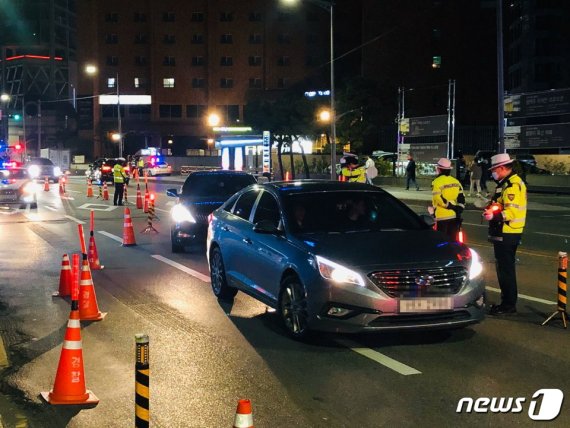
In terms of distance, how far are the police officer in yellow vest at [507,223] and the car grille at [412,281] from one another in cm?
181

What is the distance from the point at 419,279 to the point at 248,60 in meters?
81.8

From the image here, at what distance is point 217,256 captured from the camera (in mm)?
10086

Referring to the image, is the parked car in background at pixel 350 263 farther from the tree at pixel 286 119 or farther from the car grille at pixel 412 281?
the tree at pixel 286 119

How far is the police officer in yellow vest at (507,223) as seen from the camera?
28.4ft

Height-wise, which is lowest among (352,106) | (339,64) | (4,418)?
(4,418)

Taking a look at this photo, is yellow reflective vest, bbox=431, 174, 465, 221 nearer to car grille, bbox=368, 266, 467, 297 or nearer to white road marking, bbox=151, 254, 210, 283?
A: white road marking, bbox=151, 254, 210, 283

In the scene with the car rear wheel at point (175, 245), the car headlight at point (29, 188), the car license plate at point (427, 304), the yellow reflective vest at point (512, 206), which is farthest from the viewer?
the car headlight at point (29, 188)

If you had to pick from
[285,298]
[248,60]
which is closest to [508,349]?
[285,298]

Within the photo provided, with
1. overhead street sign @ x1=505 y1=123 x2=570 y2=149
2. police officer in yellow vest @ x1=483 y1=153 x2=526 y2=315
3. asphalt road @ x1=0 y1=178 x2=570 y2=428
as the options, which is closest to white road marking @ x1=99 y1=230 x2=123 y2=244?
asphalt road @ x1=0 y1=178 x2=570 y2=428

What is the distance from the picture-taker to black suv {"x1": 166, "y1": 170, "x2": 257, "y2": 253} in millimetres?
14367

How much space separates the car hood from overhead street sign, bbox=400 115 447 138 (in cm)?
3248

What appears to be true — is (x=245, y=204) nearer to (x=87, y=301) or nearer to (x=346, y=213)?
(x=346, y=213)

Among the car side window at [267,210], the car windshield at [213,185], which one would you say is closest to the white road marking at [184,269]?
the car windshield at [213,185]

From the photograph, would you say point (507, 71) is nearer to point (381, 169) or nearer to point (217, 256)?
point (381, 169)
